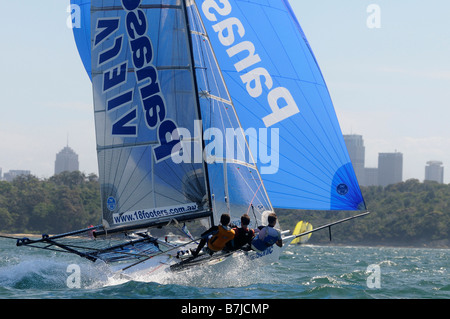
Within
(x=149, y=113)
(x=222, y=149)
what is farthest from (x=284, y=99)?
(x=149, y=113)

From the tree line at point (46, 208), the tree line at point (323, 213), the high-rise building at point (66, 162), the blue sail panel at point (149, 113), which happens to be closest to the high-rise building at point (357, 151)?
the high-rise building at point (66, 162)

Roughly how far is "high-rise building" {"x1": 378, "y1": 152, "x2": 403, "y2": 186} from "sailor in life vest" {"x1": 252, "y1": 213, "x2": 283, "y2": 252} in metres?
163

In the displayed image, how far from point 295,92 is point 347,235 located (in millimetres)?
Answer: 53985

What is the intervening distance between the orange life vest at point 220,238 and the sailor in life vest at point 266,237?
41 centimetres

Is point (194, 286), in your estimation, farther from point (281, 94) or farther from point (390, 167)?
point (390, 167)

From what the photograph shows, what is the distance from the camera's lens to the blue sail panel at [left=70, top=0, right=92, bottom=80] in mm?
11555

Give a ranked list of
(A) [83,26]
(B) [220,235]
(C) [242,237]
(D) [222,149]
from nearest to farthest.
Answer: (B) [220,235]
(C) [242,237]
(D) [222,149]
(A) [83,26]

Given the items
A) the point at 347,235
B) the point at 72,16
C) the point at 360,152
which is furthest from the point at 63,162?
the point at 72,16

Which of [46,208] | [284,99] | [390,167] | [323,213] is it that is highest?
[390,167]

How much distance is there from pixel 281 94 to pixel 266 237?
2.79 meters

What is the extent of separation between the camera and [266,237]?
934 centimetres

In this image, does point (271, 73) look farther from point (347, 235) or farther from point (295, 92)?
point (347, 235)

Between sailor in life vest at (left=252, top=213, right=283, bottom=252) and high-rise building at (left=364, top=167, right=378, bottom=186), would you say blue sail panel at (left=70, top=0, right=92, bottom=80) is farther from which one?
high-rise building at (left=364, top=167, right=378, bottom=186)

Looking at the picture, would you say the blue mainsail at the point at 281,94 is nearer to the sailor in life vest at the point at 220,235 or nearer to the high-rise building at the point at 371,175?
the sailor in life vest at the point at 220,235
